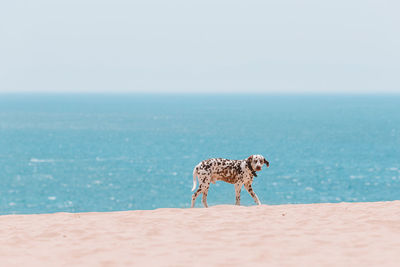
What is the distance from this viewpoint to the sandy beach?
984 cm

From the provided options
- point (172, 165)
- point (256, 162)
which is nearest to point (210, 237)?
point (256, 162)

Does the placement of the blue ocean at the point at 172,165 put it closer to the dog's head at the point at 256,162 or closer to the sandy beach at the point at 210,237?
the dog's head at the point at 256,162

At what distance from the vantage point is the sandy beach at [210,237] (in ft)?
32.3

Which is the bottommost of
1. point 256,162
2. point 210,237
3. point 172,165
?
point 172,165

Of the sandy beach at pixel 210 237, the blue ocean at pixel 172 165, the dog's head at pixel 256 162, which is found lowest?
the blue ocean at pixel 172 165

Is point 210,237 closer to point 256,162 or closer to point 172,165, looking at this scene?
point 256,162

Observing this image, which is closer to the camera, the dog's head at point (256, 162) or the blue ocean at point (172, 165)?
the dog's head at point (256, 162)

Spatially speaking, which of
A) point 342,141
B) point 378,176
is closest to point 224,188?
point 378,176

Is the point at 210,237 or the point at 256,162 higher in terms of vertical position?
the point at 256,162

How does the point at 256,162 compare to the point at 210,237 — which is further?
the point at 256,162

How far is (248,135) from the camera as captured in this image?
124 meters

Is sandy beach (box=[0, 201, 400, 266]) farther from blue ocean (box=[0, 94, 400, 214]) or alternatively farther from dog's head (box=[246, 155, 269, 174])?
blue ocean (box=[0, 94, 400, 214])

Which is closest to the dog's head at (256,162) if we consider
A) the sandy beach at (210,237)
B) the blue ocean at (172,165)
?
the sandy beach at (210,237)

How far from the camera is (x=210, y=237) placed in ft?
37.7
